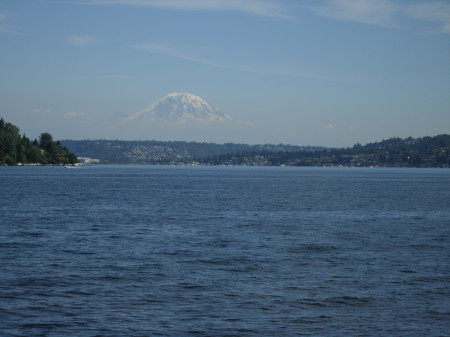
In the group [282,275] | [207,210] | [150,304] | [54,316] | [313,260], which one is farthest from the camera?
[207,210]

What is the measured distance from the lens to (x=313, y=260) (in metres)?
34.2

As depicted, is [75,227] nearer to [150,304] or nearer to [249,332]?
[150,304]

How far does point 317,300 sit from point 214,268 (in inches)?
303

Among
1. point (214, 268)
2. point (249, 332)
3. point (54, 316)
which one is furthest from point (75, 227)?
point (249, 332)

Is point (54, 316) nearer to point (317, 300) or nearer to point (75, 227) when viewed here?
point (317, 300)

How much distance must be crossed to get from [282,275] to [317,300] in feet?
16.2

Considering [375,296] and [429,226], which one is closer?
[375,296]

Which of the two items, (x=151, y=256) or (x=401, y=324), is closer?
(x=401, y=324)

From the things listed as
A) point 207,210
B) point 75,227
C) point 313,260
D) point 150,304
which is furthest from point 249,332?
point 207,210

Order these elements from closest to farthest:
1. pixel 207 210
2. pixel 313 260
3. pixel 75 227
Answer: pixel 313 260
pixel 75 227
pixel 207 210

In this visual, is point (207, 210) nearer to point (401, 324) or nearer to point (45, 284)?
point (45, 284)

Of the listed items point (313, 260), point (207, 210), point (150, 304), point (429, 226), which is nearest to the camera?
point (150, 304)

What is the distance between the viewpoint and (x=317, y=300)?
24922 mm

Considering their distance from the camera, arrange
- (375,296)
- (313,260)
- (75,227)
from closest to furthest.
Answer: (375,296)
(313,260)
(75,227)
